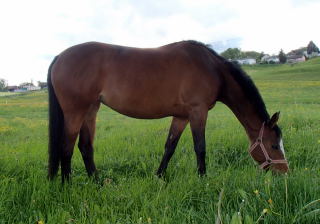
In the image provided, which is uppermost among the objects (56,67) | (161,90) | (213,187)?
(56,67)

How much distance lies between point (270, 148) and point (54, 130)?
3258 millimetres

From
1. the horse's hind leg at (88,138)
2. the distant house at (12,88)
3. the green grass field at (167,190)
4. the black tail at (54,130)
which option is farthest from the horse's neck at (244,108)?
the distant house at (12,88)

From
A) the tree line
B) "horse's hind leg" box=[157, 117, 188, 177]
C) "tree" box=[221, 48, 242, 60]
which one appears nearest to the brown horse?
"horse's hind leg" box=[157, 117, 188, 177]

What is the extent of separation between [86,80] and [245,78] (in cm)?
239

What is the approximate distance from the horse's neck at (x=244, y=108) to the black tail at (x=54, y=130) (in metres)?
2.60

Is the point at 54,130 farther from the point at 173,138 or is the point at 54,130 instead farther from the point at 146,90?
the point at 173,138

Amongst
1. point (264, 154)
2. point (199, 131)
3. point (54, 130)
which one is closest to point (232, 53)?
point (264, 154)

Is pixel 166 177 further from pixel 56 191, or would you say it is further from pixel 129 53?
pixel 129 53

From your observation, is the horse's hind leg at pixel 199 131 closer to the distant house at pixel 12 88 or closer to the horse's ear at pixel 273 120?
the horse's ear at pixel 273 120

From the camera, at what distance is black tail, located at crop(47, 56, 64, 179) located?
4.18 metres

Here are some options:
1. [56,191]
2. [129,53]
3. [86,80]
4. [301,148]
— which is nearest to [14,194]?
[56,191]

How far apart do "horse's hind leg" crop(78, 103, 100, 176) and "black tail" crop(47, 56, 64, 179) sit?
1.40 ft

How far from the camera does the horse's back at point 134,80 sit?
14.2ft

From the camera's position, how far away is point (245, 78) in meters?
4.48
